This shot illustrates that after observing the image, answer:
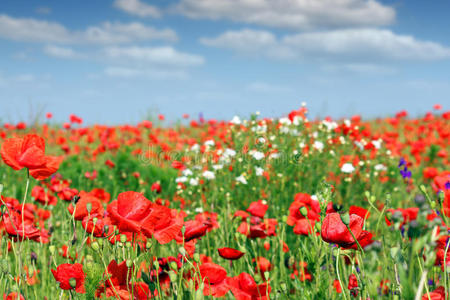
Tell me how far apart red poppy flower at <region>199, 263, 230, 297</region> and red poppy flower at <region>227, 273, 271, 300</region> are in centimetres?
3

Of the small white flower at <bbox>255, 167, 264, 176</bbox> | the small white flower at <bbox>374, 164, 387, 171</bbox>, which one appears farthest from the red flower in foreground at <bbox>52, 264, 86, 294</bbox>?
the small white flower at <bbox>374, 164, 387, 171</bbox>

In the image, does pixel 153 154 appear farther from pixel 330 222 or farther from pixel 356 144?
pixel 330 222

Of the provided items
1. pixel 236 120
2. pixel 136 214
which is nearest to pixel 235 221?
pixel 136 214

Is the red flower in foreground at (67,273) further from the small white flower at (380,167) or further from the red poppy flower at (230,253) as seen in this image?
the small white flower at (380,167)

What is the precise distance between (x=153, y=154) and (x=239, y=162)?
75.2 inches

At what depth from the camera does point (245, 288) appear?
156 centimetres

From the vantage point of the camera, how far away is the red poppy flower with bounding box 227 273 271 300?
154cm

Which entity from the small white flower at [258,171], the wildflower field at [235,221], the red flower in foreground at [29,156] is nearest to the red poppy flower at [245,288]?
the wildflower field at [235,221]

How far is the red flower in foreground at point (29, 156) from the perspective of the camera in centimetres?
163

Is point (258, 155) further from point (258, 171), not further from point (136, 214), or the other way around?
point (136, 214)

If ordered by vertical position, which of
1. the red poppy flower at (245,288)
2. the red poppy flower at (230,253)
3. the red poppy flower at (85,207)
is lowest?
the red poppy flower at (245,288)

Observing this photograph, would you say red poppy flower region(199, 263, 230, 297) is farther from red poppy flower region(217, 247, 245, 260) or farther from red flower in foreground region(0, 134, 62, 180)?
red flower in foreground region(0, 134, 62, 180)

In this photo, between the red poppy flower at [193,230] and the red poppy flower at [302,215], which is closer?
the red poppy flower at [193,230]

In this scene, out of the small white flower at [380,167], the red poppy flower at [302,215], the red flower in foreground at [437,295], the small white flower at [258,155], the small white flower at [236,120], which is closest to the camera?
the red flower in foreground at [437,295]
